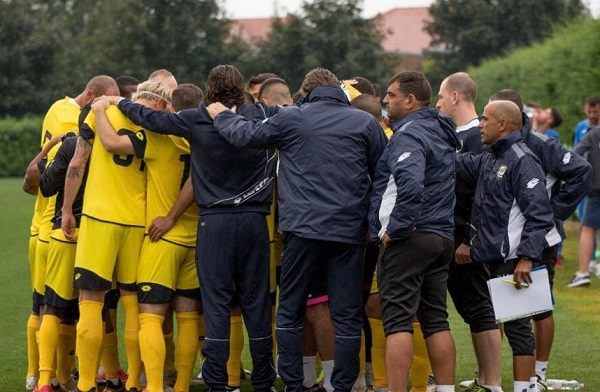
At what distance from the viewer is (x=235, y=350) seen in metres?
8.69

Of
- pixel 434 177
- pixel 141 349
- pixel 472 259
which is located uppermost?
pixel 434 177

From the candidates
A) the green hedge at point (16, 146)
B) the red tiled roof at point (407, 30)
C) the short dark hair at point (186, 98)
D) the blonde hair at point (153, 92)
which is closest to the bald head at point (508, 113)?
the short dark hair at point (186, 98)

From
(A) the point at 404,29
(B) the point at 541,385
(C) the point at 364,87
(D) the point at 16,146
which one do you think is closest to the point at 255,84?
(C) the point at 364,87

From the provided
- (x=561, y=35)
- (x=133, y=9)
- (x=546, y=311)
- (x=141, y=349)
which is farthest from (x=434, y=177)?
(x=133, y=9)

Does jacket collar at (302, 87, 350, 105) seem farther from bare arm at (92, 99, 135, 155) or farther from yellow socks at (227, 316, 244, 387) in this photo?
yellow socks at (227, 316, 244, 387)

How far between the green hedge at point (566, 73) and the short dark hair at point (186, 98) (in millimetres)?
12653

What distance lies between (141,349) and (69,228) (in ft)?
3.31

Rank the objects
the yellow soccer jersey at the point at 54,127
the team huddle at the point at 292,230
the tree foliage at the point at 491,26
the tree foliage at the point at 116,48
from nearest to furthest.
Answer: the team huddle at the point at 292,230, the yellow soccer jersey at the point at 54,127, the tree foliage at the point at 116,48, the tree foliage at the point at 491,26

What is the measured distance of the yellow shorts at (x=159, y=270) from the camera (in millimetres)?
8156

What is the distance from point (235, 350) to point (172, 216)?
1163mm

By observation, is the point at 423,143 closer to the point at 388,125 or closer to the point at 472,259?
the point at 472,259

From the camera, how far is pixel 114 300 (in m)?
8.95

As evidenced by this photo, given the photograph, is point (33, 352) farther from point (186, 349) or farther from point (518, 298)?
point (518, 298)

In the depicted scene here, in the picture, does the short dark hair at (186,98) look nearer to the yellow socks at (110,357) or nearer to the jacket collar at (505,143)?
the yellow socks at (110,357)
